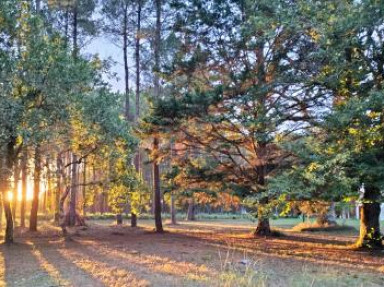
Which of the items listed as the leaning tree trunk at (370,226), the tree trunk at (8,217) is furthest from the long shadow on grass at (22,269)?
the leaning tree trunk at (370,226)

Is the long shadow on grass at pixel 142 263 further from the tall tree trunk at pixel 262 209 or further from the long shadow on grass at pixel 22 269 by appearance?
the tall tree trunk at pixel 262 209

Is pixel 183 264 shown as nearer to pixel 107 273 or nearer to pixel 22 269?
pixel 107 273

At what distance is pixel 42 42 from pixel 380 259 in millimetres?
10023

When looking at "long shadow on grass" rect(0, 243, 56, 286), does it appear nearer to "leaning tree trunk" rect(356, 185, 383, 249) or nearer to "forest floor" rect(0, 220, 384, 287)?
"forest floor" rect(0, 220, 384, 287)

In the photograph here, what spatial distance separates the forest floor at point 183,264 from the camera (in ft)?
23.0

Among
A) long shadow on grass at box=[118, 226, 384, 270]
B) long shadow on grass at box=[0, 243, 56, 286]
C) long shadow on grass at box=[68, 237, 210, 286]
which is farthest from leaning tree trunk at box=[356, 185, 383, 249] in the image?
long shadow on grass at box=[0, 243, 56, 286]

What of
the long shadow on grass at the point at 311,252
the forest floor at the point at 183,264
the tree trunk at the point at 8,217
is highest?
the tree trunk at the point at 8,217

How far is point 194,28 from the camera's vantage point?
45.9 ft

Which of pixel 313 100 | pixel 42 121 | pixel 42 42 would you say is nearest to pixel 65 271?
pixel 42 121

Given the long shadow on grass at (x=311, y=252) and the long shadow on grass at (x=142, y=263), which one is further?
the long shadow on grass at (x=311, y=252)

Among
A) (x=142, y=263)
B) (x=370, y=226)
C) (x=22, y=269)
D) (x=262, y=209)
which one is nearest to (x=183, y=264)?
(x=142, y=263)

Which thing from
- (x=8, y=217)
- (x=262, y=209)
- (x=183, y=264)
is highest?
(x=262, y=209)

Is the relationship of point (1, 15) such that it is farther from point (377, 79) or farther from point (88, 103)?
point (377, 79)

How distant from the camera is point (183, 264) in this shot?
8.84 meters
